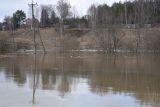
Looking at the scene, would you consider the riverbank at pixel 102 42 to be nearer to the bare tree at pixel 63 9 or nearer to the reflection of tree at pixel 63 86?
the bare tree at pixel 63 9

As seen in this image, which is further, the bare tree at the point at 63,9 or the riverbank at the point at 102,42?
the bare tree at the point at 63,9

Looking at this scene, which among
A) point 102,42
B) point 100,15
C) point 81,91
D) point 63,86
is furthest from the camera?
point 100,15

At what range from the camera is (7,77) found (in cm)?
2739

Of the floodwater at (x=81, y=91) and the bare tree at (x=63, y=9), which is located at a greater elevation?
the bare tree at (x=63, y=9)

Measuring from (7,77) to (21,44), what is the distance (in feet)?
175

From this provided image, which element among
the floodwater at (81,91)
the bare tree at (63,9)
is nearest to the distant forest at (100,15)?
the bare tree at (63,9)

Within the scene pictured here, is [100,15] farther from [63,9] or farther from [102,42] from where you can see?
[102,42]

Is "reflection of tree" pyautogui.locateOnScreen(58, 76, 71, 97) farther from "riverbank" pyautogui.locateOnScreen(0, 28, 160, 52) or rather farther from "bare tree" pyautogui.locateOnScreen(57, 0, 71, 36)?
"bare tree" pyautogui.locateOnScreen(57, 0, 71, 36)

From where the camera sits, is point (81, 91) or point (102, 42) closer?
point (81, 91)

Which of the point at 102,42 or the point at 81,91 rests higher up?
the point at 102,42

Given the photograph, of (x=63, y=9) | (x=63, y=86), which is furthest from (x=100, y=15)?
(x=63, y=86)

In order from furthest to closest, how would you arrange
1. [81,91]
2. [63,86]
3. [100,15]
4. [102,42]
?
[100,15], [102,42], [63,86], [81,91]

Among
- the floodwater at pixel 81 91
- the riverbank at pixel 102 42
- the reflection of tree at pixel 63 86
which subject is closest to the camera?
the floodwater at pixel 81 91

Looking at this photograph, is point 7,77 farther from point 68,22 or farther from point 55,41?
point 68,22
